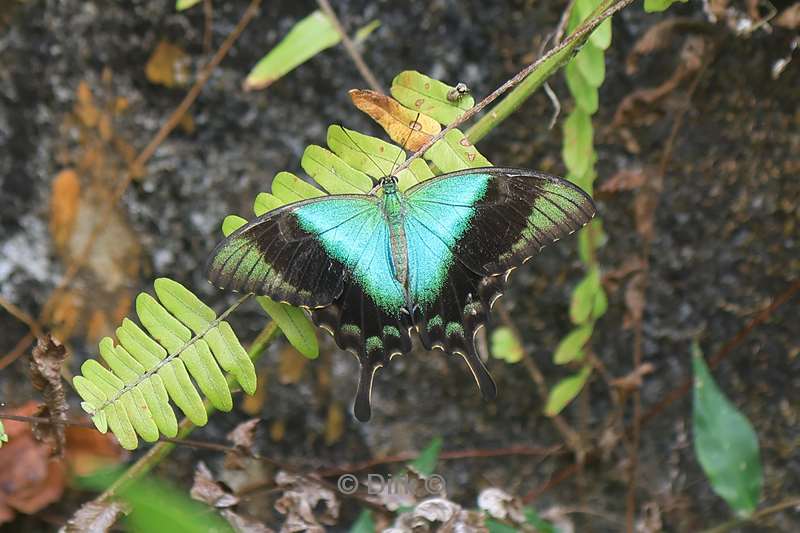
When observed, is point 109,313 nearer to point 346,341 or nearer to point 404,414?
point 404,414

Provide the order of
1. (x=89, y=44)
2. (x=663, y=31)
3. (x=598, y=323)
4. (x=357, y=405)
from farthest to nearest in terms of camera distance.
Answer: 1. (x=598, y=323)
2. (x=89, y=44)
3. (x=663, y=31)
4. (x=357, y=405)

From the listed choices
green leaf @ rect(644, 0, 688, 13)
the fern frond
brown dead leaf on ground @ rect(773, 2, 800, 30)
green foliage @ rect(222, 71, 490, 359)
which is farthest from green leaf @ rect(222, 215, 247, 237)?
brown dead leaf on ground @ rect(773, 2, 800, 30)

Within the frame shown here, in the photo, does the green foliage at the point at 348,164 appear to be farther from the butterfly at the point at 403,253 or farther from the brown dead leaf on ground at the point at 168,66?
the brown dead leaf on ground at the point at 168,66

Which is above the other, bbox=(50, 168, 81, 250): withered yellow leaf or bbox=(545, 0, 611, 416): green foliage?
bbox=(545, 0, 611, 416): green foliage

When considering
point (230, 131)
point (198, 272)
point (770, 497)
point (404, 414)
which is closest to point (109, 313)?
point (198, 272)

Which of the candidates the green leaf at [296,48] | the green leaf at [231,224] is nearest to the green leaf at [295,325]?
the green leaf at [231,224]

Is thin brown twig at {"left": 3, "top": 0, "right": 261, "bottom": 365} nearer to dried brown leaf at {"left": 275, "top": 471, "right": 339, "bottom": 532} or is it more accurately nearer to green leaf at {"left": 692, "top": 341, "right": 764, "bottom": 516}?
dried brown leaf at {"left": 275, "top": 471, "right": 339, "bottom": 532}

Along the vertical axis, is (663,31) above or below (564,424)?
above
